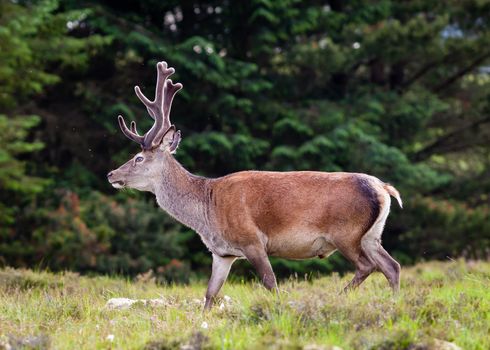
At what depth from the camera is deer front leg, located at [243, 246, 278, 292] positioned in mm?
7992

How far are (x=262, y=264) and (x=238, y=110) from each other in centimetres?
1273

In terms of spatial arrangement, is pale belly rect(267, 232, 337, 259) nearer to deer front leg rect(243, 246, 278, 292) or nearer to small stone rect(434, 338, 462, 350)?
deer front leg rect(243, 246, 278, 292)

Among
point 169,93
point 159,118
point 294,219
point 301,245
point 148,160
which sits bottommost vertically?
point 301,245

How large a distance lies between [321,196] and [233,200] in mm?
886

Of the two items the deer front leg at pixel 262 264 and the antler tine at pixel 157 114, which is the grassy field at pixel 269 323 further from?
the antler tine at pixel 157 114

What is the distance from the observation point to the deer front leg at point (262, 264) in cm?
799

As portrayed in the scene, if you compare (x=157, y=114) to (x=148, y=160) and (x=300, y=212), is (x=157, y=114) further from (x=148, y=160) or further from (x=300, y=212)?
(x=300, y=212)

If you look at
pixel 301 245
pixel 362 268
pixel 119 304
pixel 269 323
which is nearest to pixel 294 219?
pixel 301 245

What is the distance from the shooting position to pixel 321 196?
8.02m

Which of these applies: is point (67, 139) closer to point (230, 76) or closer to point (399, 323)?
point (230, 76)

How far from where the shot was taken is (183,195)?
8.94 metres

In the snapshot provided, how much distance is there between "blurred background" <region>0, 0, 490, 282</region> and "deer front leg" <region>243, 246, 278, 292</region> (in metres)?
9.17

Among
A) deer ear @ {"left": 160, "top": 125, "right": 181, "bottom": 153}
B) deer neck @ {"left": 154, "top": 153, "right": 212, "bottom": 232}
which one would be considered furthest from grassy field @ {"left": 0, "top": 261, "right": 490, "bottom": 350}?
deer ear @ {"left": 160, "top": 125, "right": 181, "bottom": 153}

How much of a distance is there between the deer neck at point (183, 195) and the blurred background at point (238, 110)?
26.7ft
